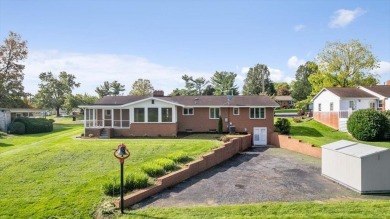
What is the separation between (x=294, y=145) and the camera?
22.3m

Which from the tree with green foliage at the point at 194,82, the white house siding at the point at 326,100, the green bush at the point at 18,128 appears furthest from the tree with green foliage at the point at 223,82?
the green bush at the point at 18,128

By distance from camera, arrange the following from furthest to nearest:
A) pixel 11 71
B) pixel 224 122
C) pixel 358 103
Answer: pixel 11 71
pixel 358 103
pixel 224 122

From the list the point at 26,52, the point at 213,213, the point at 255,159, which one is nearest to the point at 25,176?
the point at 213,213

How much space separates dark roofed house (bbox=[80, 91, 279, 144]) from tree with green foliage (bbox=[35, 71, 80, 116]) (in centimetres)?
4773

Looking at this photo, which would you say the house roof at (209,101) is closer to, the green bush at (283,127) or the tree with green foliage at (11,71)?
the green bush at (283,127)

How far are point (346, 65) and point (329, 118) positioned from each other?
480 inches

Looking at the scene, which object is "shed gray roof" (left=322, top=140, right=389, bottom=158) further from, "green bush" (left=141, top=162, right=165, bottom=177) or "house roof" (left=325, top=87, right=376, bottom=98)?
"house roof" (left=325, top=87, right=376, bottom=98)

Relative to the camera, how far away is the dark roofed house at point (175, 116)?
2584 centimetres

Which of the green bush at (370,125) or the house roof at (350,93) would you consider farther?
the house roof at (350,93)

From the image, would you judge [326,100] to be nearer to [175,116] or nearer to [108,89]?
[175,116]

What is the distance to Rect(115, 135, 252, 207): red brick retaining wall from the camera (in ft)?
37.0

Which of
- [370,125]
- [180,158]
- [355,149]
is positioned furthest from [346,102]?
[180,158]

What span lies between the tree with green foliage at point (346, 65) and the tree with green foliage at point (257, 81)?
3131cm

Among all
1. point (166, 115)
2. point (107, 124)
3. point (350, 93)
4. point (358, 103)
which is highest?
point (350, 93)
